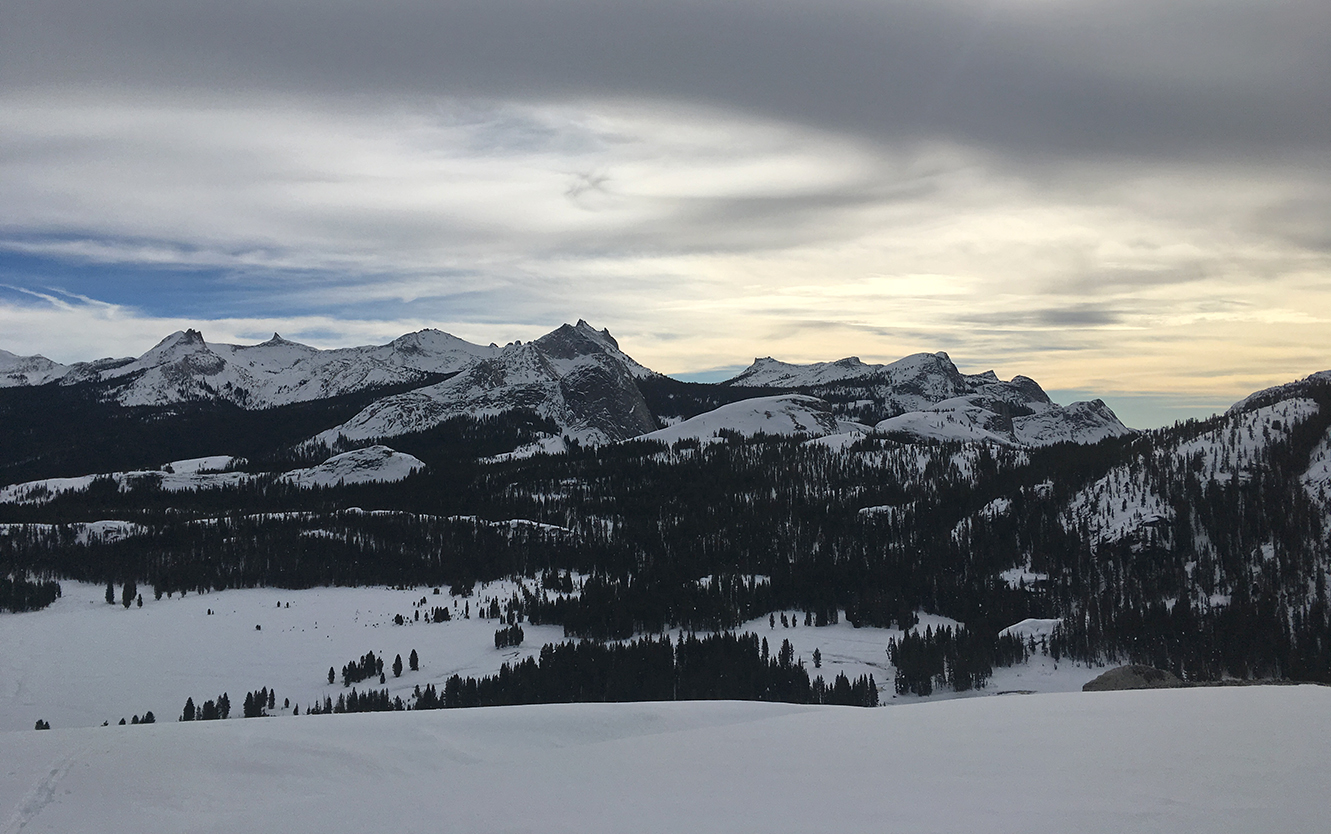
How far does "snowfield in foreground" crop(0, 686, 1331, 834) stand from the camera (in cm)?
1128

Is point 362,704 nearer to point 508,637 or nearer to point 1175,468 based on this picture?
point 508,637

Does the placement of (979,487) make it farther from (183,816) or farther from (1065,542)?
(183,816)

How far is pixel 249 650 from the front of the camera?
225 ft

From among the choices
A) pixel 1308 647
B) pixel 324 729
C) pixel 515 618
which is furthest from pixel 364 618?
pixel 1308 647

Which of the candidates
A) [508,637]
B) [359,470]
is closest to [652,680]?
[508,637]

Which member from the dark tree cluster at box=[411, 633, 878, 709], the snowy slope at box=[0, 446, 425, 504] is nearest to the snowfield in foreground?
the dark tree cluster at box=[411, 633, 878, 709]

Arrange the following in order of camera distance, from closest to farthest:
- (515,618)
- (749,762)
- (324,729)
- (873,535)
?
(749,762), (324,729), (515,618), (873,535)

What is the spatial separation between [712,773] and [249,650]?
66.7 m

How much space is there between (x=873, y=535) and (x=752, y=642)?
4501 centimetres

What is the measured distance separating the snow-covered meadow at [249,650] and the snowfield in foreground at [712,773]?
3836 cm

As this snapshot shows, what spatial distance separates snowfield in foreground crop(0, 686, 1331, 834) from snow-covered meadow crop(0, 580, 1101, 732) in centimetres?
3836

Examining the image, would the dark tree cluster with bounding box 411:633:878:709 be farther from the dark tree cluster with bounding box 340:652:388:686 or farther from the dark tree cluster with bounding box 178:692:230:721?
the dark tree cluster with bounding box 178:692:230:721

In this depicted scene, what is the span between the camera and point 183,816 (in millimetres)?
11711

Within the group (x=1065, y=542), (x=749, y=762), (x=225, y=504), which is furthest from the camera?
(x=225, y=504)
